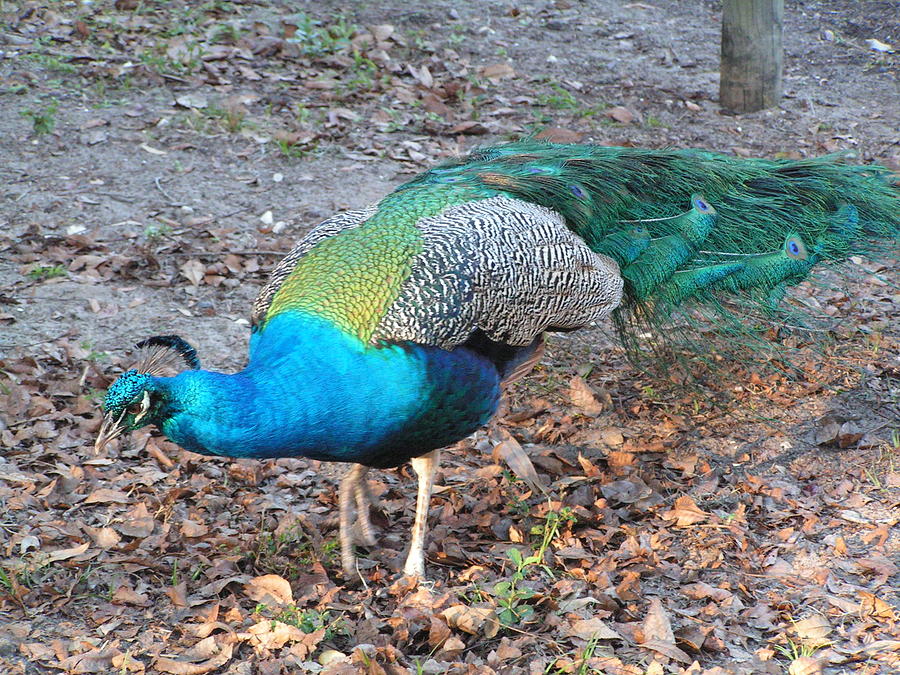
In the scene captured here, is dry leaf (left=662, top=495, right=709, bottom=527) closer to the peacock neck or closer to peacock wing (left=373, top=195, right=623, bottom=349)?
peacock wing (left=373, top=195, right=623, bottom=349)

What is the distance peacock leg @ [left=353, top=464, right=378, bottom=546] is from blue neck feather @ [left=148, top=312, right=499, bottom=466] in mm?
416

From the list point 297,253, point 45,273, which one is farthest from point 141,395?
point 45,273

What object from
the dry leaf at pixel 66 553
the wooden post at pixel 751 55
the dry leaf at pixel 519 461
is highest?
the wooden post at pixel 751 55

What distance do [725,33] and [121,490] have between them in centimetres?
510

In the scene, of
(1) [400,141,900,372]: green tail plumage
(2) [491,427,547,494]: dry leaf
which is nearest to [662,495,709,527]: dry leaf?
(2) [491,427,547,494]: dry leaf

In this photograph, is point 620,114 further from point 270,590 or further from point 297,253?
point 270,590

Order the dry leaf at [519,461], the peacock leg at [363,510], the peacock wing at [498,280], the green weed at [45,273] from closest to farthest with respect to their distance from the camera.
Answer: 1. the peacock wing at [498,280]
2. the peacock leg at [363,510]
3. the dry leaf at [519,461]
4. the green weed at [45,273]

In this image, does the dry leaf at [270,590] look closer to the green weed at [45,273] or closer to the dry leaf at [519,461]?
the dry leaf at [519,461]

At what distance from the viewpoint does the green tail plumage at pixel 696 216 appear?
3.95 meters

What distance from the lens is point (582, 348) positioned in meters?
4.93

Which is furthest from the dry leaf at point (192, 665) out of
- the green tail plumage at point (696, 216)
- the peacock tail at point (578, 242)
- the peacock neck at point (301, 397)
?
the green tail plumage at point (696, 216)

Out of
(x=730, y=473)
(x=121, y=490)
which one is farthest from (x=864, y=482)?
(x=121, y=490)

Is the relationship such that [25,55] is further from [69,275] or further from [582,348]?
[582,348]

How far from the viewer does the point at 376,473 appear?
421 cm
